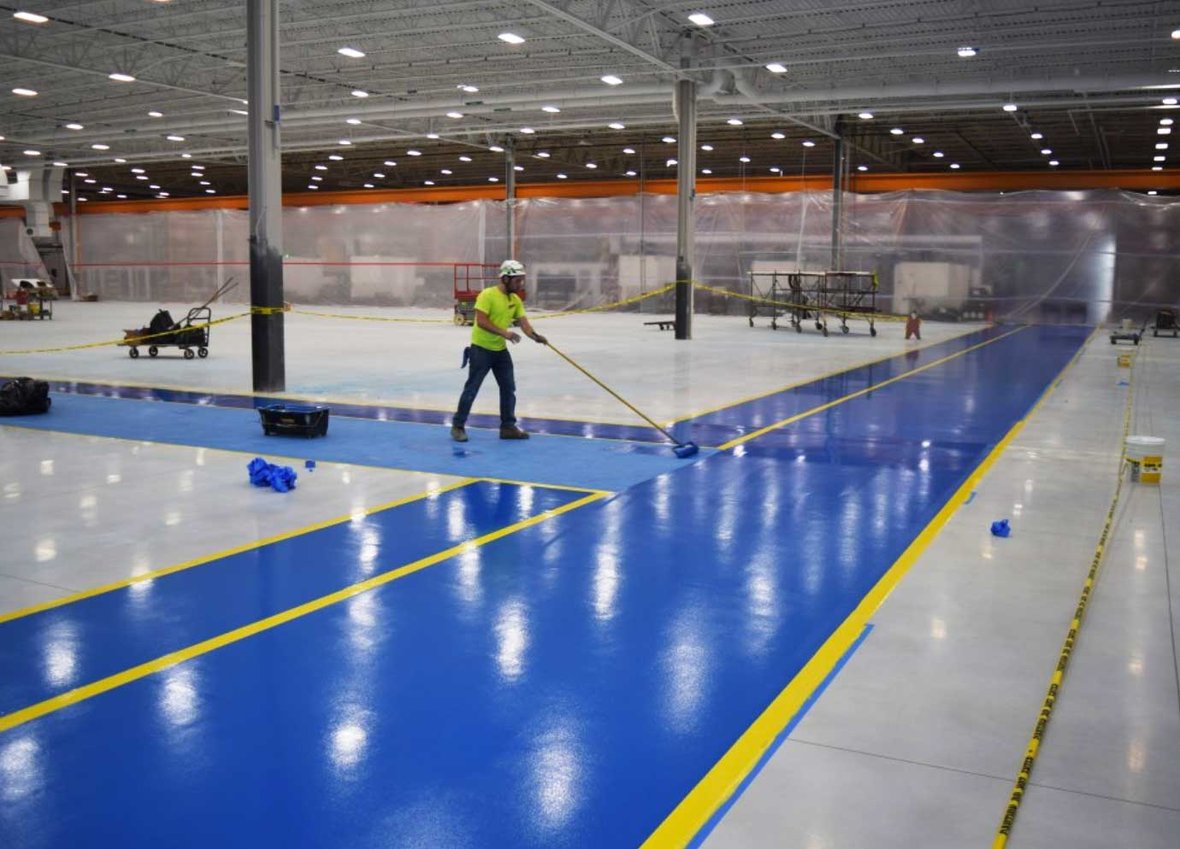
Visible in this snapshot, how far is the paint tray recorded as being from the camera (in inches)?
414

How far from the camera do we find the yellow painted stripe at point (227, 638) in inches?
159

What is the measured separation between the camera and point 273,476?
8.05m

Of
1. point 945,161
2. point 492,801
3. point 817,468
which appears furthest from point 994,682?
point 945,161

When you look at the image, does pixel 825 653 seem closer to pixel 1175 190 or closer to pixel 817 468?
pixel 817 468

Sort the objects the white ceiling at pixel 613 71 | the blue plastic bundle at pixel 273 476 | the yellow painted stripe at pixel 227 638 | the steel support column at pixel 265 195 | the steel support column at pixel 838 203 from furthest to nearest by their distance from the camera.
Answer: the steel support column at pixel 838 203 < the white ceiling at pixel 613 71 < the steel support column at pixel 265 195 < the blue plastic bundle at pixel 273 476 < the yellow painted stripe at pixel 227 638

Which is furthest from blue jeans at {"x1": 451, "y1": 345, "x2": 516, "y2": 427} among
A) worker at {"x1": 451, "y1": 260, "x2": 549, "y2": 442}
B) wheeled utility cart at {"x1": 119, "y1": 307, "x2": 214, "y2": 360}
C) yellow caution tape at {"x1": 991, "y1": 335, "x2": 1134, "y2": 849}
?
wheeled utility cart at {"x1": 119, "y1": 307, "x2": 214, "y2": 360}

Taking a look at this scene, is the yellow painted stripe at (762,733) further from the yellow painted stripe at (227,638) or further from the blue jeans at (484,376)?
the blue jeans at (484,376)

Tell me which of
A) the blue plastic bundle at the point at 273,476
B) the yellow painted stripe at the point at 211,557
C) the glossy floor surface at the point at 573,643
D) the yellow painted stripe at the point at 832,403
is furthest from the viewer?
the yellow painted stripe at the point at 832,403

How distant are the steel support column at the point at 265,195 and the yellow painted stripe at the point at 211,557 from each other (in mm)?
7247

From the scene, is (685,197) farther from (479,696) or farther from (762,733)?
(762,733)

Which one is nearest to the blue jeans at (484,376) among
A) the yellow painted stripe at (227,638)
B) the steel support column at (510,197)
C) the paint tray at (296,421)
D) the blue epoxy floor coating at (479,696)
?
the paint tray at (296,421)

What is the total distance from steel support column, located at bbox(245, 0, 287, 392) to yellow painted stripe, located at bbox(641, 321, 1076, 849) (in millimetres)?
10526

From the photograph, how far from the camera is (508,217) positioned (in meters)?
41.2

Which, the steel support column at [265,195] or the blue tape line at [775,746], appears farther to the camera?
the steel support column at [265,195]
